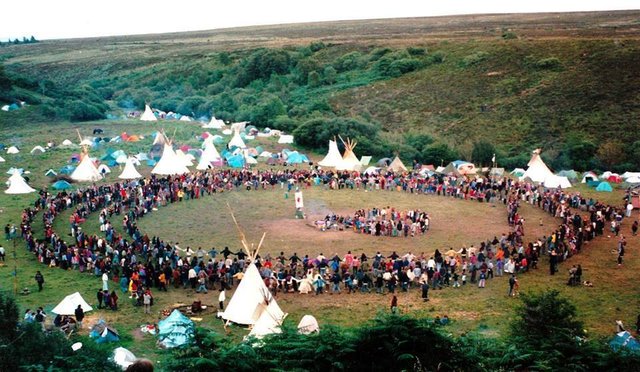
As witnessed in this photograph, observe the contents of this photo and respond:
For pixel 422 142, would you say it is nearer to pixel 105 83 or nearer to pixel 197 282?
pixel 197 282

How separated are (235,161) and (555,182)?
21.4 metres

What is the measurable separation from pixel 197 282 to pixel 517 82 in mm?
55413

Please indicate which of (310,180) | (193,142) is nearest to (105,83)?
(193,142)

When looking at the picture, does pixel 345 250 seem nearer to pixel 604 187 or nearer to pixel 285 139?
pixel 604 187

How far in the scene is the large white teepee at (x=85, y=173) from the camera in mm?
39859

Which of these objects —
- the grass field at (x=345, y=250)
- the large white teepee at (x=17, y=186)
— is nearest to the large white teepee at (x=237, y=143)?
the grass field at (x=345, y=250)

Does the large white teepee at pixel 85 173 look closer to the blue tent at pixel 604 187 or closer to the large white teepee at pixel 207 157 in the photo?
the large white teepee at pixel 207 157

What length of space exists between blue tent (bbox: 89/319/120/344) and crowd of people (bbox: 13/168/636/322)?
7.43ft

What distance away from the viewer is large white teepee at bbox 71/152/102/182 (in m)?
39.9

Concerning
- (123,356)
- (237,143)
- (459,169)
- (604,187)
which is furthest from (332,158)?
(123,356)

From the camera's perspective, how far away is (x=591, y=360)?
39.8ft

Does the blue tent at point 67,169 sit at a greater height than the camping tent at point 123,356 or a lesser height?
lesser

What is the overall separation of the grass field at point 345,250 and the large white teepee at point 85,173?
7.32 feet

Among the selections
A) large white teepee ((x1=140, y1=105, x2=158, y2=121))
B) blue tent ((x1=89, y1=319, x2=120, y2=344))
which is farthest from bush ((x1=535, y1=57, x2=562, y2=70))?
blue tent ((x1=89, y1=319, x2=120, y2=344))
